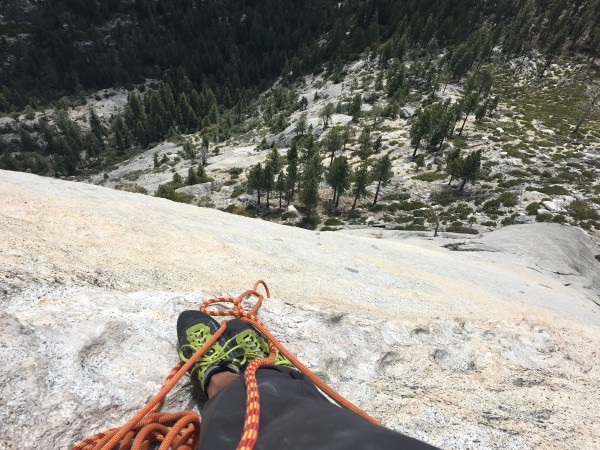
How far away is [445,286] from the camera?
374 inches

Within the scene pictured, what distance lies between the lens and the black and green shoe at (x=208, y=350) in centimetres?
350

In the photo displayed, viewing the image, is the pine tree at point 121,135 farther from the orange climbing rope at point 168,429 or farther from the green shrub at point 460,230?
the orange climbing rope at point 168,429

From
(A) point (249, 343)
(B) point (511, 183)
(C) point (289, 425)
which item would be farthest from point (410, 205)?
(C) point (289, 425)

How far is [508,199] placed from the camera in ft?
137

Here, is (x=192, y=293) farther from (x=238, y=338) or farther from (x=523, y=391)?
(x=523, y=391)

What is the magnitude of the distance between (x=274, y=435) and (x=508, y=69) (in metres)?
127

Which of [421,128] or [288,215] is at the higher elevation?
[421,128]

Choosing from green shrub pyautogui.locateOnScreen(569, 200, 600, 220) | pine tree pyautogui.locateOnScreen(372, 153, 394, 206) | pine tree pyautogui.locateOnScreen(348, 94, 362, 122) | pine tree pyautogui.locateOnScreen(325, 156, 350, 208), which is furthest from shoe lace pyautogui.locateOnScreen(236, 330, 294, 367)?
pine tree pyautogui.locateOnScreen(348, 94, 362, 122)

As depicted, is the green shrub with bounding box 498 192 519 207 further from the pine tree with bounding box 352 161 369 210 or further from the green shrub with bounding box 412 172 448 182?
the pine tree with bounding box 352 161 369 210

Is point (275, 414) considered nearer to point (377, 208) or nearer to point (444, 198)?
point (377, 208)

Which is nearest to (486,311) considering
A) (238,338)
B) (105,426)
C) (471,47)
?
(238,338)

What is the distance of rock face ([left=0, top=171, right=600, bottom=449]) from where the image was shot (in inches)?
125

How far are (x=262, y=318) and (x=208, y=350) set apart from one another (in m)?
1.41

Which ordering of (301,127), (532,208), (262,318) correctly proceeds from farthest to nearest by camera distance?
(301,127) < (532,208) < (262,318)
